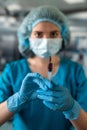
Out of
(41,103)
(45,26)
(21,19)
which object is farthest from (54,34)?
(21,19)

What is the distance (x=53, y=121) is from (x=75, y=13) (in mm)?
2324

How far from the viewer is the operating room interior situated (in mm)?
3121

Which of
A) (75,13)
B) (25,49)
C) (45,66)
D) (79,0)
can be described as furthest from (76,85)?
(75,13)

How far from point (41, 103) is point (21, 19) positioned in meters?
2.27

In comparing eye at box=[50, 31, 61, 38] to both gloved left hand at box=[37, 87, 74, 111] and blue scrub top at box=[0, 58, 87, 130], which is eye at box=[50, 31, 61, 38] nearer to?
blue scrub top at box=[0, 58, 87, 130]

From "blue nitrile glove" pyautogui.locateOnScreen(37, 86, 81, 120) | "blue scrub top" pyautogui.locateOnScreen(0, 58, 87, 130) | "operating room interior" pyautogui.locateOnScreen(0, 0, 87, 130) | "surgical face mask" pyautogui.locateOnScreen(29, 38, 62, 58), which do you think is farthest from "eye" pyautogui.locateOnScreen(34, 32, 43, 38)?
"operating room interior" pyautogui.locateOnScreen(0, 0, 87, 130)

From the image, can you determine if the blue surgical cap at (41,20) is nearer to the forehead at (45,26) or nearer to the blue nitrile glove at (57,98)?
the forehead at (45,26)

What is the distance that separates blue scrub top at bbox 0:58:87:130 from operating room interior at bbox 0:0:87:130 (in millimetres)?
1951

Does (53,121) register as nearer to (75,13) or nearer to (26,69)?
(26,69)

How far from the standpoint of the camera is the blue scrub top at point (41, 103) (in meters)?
1.08

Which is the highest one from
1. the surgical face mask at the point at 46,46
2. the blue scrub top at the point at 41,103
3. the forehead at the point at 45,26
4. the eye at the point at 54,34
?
the forehead at the point at 45,26

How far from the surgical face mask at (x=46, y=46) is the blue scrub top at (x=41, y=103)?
116 millimetres

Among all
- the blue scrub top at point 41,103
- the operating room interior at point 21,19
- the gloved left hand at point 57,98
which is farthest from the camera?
the operating room interior at point 21,19

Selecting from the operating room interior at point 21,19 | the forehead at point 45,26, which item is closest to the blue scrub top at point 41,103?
the forehead at point 45,26
